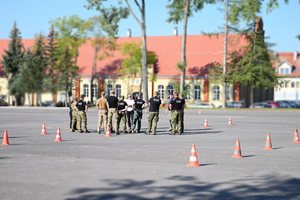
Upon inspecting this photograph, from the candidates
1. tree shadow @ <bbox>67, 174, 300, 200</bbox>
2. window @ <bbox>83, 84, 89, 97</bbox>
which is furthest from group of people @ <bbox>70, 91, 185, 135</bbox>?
window @ <bbox>83, 84, 89, 97</bbox>

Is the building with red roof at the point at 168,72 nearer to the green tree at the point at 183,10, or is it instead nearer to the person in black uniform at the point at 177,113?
the green tree at the point at 183,10

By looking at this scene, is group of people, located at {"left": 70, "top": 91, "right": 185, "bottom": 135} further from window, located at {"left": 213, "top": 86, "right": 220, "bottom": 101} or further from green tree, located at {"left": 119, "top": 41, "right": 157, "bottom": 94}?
window, located at {"left": 213, "top": 86, "right": 220, "bottom": 101}

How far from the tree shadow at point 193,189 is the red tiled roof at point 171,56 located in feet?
208

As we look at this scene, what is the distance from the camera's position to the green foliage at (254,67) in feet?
199

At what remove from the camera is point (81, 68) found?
261 feet

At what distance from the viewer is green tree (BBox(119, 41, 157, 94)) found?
71000 millimetres

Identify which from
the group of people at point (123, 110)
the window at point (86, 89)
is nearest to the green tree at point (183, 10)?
the window at point (86, 89)

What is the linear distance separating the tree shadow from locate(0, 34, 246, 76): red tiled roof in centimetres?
6349

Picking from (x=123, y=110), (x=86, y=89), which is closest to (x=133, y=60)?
(x=86, y=89)

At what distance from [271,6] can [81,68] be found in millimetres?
34786

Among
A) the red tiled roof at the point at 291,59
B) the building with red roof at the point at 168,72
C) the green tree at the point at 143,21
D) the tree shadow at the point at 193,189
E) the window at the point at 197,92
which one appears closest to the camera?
the tree shadow at the point at 193,189

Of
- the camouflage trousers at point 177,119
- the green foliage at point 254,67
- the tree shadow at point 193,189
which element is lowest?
the tree shadow at point 193,189

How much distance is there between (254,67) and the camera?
199 ft

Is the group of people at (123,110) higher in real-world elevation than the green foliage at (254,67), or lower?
lower
